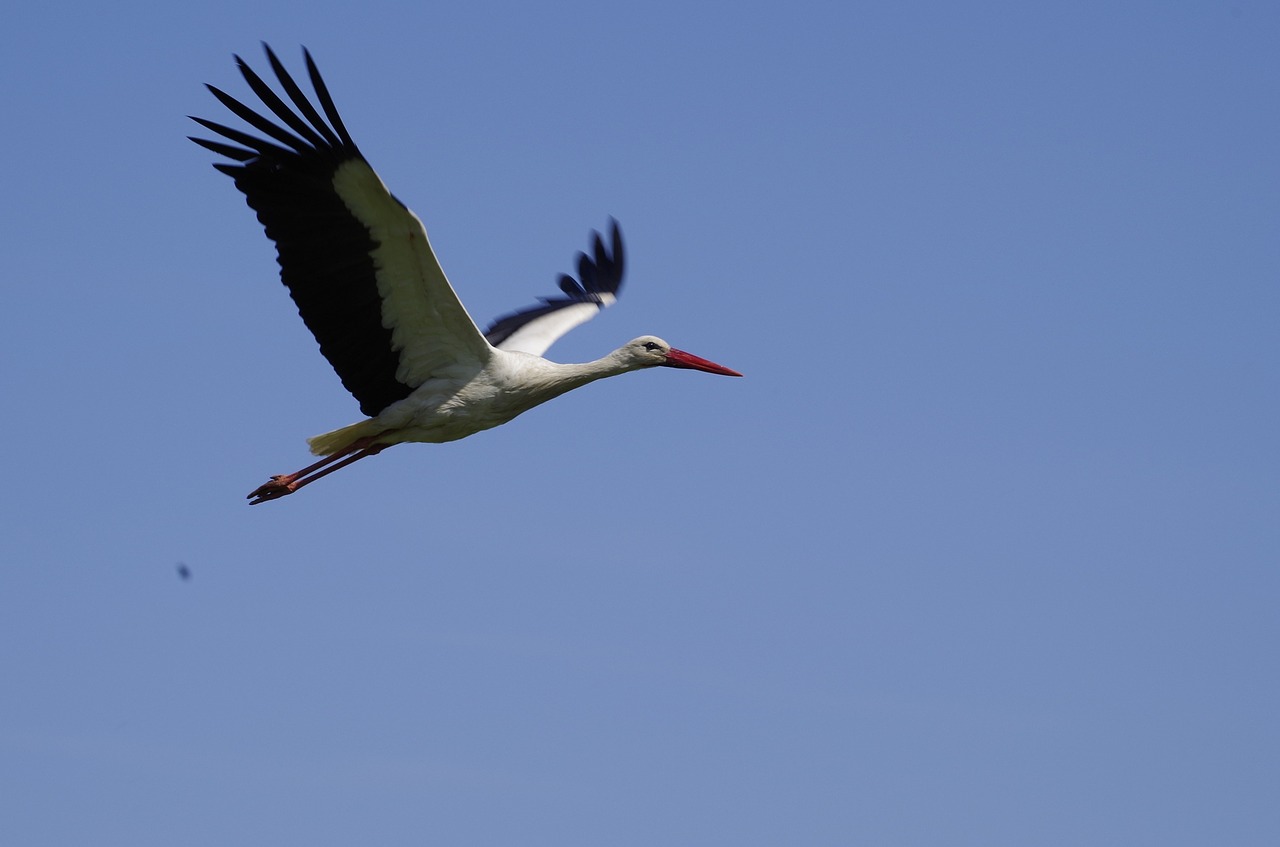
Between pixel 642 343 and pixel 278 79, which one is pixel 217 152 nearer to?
pixel 278 79

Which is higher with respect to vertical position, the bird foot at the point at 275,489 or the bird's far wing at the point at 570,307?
the bird's far wing at the point at 570,307

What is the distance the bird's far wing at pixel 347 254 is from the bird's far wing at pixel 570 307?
180cm

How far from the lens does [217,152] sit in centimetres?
1011

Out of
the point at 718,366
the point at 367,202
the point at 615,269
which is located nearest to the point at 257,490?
the point at 367,202

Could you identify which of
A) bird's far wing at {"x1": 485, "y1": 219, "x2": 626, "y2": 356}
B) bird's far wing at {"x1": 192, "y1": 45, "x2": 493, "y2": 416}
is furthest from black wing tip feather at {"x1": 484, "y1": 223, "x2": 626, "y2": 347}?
bird's far wing at {"x1": 192, "y1": 45, "x2": 493, "y2": 416}

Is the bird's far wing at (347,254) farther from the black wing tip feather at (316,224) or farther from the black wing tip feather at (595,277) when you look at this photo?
the black wing tip feather at (595,277)

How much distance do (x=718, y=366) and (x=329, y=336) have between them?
116 inches

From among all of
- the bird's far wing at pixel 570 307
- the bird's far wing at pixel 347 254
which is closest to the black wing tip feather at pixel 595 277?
the bird's far wing at pixel 570 307

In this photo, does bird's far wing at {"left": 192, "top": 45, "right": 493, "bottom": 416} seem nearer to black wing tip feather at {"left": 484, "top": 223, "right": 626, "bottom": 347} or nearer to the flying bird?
the flying bird

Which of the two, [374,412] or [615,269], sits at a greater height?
[615,269]

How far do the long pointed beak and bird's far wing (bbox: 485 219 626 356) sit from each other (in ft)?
4.12

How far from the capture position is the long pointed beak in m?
12.2

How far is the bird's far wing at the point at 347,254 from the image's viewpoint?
10031 millimetres

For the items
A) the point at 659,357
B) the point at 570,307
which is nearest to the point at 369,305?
the point at 659,357
